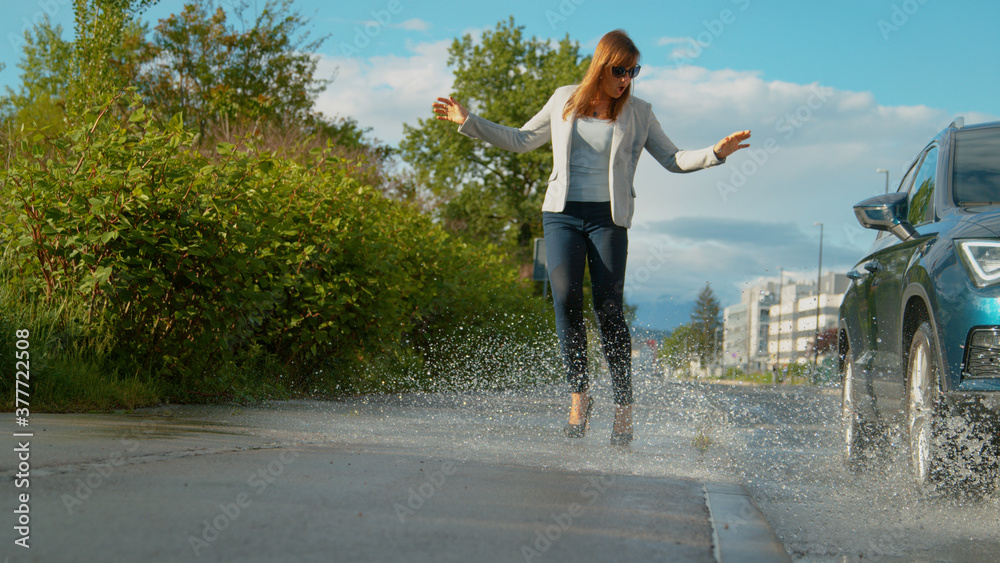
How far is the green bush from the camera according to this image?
5.29 m

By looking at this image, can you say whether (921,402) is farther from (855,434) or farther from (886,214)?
(855,434)

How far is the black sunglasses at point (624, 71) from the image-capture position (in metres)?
5.25

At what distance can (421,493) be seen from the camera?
286 centimetres

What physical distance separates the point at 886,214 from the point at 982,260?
954mm

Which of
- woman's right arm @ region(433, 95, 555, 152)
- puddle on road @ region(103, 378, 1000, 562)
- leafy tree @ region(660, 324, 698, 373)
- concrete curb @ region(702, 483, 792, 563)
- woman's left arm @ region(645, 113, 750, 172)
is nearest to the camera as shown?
concrete curb @ region(702, 483, 792, 563)

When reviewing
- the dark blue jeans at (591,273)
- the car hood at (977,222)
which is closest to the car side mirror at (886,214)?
the car hood at (977,222)

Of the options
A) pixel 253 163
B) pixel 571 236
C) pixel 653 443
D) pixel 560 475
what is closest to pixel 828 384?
pixel 653 443

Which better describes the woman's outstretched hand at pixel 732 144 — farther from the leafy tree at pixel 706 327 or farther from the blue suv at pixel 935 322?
the leafy tree at pixel 706 327

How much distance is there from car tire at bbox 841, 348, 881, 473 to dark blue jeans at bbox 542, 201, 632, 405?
1281 mm

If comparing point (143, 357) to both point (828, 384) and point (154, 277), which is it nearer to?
point (154, 277)

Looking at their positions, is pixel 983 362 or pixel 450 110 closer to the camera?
pixel 983 362

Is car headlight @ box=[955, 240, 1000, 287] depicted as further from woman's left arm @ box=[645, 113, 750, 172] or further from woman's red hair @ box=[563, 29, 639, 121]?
woman's red hair @ box=[563, 29, 639, 121]

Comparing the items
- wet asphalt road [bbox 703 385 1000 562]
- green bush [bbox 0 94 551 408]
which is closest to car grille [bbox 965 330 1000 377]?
wet asphalt road [bbox 703 385 1000 562]

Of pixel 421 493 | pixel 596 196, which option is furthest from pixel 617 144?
pixel 421 493
